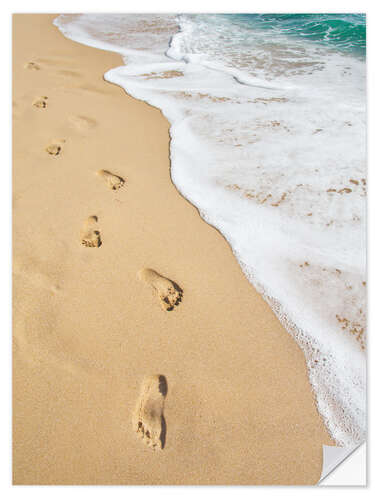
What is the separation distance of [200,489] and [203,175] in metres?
1.57

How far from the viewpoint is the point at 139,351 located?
1173mm

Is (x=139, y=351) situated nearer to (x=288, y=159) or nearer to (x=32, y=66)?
(x=288, y=159)

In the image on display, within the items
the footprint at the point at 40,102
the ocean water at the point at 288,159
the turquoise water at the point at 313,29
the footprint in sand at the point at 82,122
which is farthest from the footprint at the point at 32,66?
the turquoise water at the point at 313,29

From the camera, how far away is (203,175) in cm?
192

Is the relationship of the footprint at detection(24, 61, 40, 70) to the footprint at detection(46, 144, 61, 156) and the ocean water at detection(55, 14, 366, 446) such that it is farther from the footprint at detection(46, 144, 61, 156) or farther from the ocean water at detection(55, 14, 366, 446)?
the footprint at detection(46, 144, 61, 156)

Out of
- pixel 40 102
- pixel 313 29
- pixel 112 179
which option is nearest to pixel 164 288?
pixel 112 179

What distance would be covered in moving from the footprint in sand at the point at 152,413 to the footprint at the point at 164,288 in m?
0.30

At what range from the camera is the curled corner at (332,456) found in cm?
101

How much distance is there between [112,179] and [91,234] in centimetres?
45

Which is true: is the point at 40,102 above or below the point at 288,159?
above

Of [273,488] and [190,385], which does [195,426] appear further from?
[273,488]

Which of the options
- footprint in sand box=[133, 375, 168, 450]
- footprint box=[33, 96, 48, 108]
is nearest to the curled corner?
footprint in sand box=[133, 375, 168, 450]

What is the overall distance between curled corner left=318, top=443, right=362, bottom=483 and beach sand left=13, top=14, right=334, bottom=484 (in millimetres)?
25
